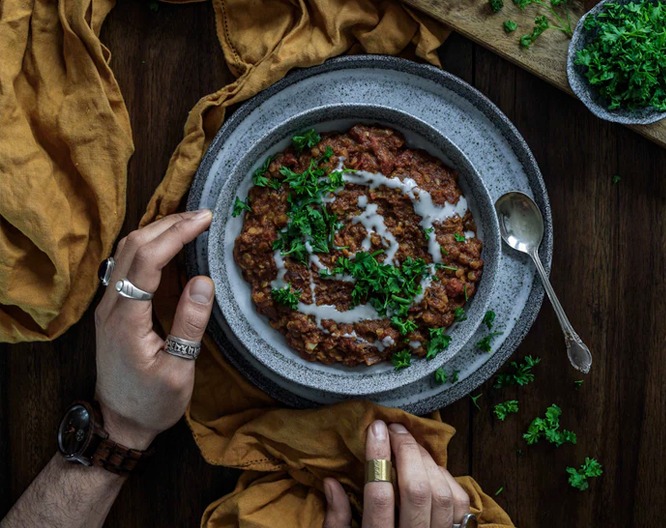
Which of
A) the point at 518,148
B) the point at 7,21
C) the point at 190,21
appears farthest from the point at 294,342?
the point at 7,21

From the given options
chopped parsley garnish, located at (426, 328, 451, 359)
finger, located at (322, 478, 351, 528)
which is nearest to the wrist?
finger, located at (322, 478, 351, 528)

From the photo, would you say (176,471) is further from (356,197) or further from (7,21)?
(7,21)

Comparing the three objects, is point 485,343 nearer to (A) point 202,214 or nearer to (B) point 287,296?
(B) point 287,296

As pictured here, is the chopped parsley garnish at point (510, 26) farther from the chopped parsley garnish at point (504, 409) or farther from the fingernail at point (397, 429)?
the fingernail at point (397, 429)

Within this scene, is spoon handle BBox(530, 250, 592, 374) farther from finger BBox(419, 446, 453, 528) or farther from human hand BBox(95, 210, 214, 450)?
human hand BBox(95, 210, 214, 450)

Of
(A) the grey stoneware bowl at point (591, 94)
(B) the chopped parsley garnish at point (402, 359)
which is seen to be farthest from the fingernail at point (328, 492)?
(A) the grey stoneware bowl at point (591, 94)

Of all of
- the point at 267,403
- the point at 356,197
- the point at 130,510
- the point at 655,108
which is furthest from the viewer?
the point at 130,510
